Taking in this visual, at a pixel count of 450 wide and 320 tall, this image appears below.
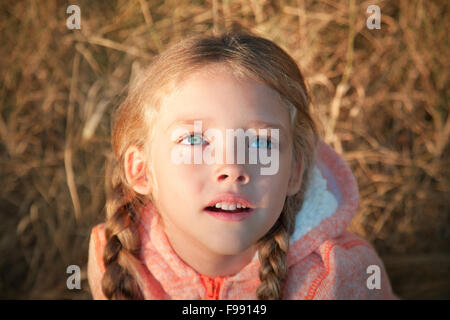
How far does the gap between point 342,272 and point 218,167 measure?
0.50m

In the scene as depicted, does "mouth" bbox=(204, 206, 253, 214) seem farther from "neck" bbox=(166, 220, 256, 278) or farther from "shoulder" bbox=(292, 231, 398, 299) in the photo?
"shoulder" bbox=(292, 231, 398, 299)

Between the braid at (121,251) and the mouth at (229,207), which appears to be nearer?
the mouth at (229,207)

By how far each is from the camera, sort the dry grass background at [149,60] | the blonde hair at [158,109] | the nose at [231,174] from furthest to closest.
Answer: the dry grass background at [149,60] < the blonde hair at [158,109] < the nose at [231,174]

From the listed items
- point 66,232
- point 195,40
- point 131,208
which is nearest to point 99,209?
point 66,232

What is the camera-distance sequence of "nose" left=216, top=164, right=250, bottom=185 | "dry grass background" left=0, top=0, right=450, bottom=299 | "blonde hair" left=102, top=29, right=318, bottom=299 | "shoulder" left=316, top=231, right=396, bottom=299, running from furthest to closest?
"dry grass background" left=0, top=0, right=450, bottom=299 → "shoulder" left=316, top=231, right=396, bottom=299 → "blonde hair" left=102, top=29, right=318, bottom=299 → "nose" left=216, top=164, right=250, bottom=185

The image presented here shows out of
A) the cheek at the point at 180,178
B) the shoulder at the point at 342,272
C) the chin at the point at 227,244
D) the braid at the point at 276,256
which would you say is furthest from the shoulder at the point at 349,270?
the cheek at the point at 180,178

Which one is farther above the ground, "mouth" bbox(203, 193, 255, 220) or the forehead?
the forehead

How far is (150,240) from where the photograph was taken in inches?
55.0

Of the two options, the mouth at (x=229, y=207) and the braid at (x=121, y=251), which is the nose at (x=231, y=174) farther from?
the braid at (x=121, y=251)

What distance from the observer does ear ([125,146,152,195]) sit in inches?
51.0

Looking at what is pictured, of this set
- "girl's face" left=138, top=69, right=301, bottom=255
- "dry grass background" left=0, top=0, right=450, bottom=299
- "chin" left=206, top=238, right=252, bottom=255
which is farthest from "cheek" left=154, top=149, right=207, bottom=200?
"dry grass background" left=0, top=0, right=450, bottom=299

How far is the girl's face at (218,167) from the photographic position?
42.1 inches

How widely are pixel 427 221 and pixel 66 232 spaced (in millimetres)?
1598
